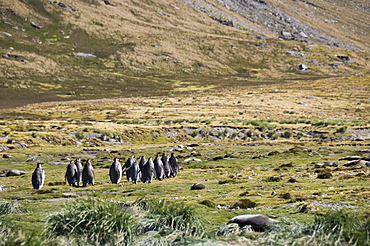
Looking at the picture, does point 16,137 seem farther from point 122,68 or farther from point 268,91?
point 122,68

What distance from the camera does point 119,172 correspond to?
25.6 m

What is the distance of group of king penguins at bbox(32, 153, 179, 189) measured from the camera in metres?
23.4

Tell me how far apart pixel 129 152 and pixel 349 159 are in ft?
67.8

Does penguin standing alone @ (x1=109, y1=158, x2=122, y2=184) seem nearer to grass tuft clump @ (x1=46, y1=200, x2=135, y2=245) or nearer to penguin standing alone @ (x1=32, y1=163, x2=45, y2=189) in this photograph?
penguin standing alone @ (x1=32, y1=163, x2=45, y2=189)

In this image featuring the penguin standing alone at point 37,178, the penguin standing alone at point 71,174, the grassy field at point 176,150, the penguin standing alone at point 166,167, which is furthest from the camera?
the penguin standing alone at point 166,167

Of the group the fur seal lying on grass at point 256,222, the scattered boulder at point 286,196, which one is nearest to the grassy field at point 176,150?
the scattered boulder at point 286,196

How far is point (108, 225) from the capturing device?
395 inches

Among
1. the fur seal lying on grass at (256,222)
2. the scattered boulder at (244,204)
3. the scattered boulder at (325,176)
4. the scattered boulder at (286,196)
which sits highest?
the fur seal lying on grass at (256,222)

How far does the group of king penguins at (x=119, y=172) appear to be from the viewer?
2339 cm

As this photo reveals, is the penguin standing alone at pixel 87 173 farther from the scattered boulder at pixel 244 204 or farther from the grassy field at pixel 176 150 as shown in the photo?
the scattered boulder at pixel 244 204

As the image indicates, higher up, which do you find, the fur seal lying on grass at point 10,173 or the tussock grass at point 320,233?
the fur seal lying on grass at point 10,173

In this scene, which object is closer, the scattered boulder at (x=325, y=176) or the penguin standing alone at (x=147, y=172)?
the scattered boulder at (x=325, y=176)

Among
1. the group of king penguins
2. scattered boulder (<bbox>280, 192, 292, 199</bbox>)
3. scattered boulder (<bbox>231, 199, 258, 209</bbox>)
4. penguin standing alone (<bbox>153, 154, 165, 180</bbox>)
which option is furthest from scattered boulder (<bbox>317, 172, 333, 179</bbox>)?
scattered boulder (<bbox>231, 199, 258, 209</bbox>)

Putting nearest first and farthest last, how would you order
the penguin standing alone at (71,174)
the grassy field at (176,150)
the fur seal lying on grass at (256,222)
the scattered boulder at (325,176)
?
the grassy field at (176,150) < the fur seal lying on grass at (256,222) < the penguin standing alone at (71,174) < the scattered boulder at (325,176)
